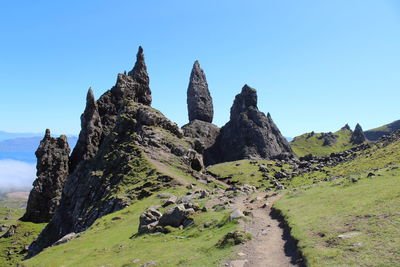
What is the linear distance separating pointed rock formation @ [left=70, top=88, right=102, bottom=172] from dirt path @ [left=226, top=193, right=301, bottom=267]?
108547mm

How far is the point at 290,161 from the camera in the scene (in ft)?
577

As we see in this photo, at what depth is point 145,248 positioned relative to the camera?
34.8m

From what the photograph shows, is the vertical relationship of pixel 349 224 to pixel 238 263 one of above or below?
above

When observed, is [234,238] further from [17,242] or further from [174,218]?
[17,242]

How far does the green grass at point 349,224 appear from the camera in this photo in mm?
21189

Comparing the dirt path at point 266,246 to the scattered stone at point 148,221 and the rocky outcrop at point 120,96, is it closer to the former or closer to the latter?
the scattered stone at point 148,221

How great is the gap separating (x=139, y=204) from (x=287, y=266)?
154 feet

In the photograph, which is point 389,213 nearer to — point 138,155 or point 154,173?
point 154,173

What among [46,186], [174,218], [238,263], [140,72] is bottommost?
[238,263]

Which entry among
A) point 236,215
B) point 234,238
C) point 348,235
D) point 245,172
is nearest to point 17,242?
point 245,172

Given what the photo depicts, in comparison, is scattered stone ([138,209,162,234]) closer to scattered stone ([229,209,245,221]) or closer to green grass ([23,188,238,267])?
green grass ([23,188,238,267])

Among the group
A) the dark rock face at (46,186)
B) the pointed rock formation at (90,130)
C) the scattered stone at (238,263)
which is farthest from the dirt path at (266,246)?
the dark rock face at (46,186)

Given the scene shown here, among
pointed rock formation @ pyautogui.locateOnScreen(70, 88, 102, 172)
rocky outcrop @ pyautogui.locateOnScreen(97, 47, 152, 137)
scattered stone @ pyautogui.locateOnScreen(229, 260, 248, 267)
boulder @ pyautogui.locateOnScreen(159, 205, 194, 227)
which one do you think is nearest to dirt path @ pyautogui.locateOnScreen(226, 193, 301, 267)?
scattered stone @ pyautogui.locateOnScreen(229, 260, 248, 267)

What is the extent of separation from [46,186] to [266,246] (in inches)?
5660
